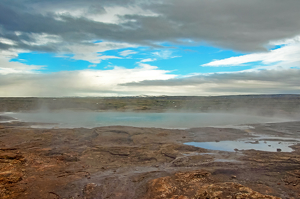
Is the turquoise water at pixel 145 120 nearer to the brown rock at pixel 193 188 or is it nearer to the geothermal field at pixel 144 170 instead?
the geothermal field at pixel 144 170

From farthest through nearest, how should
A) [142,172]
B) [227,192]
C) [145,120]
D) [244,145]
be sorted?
[145,120] → [244,145] → [142,172] → [227,192]

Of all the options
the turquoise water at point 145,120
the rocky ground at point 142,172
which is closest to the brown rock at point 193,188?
the rocky ground at point 142,172

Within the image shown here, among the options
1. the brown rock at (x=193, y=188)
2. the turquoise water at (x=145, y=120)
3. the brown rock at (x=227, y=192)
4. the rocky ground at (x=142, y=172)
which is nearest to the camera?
the brown rock at (x=227, y=192)

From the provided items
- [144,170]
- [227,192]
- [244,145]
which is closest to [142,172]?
[144,170]

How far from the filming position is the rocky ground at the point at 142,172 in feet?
19.8

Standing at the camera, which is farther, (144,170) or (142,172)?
(144,170)

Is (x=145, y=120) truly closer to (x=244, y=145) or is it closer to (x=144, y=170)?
(x=244, y=145)

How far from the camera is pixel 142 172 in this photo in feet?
25.4

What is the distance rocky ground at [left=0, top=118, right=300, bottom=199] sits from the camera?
6.03 meters

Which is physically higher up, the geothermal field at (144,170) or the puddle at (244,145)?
the geothermal field at (144,170)

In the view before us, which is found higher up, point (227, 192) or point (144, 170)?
point (227, 192)

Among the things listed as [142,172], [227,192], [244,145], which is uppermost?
[227,192]

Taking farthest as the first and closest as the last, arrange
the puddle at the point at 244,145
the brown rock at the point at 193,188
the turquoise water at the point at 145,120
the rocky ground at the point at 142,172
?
1. the turquoise water at the point at 145,120
2. the puddle at the point at 244,145
3. the rocky ground at the point at 142,172
4. the brown rock at the point at 193,188

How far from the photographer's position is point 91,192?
6.16 meters
